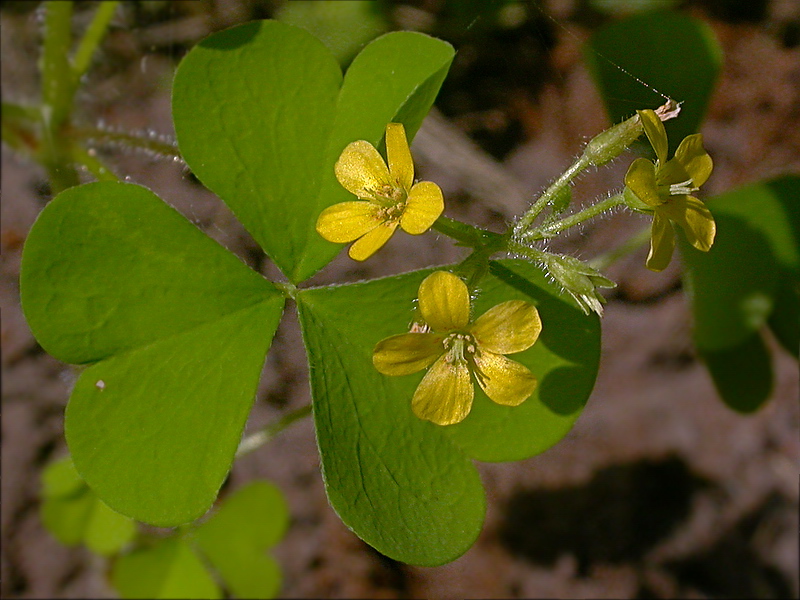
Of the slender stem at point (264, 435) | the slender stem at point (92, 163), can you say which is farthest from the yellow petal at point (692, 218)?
the slender stem at point (92, 163)

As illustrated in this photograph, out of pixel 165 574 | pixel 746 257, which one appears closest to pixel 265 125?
pixel 746 257

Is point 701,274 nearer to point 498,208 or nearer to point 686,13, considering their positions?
point 498,208

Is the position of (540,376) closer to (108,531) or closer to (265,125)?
(265,125)

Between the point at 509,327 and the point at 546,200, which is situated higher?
the point at 546,200

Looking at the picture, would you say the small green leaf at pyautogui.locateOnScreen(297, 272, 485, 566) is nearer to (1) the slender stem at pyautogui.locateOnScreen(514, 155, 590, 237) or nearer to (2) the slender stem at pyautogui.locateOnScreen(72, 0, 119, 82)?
(1) the slender stem at pyautogui.locateOnScreen(514, 155, 590, 237)

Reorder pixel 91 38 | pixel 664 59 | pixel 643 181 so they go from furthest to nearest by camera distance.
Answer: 1. pixel 91 38
2. pixel 664 59
3. pixel 643 181
